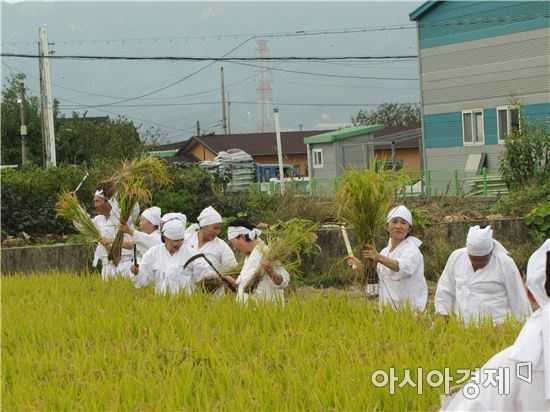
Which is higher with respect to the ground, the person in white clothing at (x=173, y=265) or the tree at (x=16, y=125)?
the tree at (x=16, y=125)

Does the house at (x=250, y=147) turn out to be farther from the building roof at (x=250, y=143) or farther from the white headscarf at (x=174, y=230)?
the white headscarf at (x=174, y=230)

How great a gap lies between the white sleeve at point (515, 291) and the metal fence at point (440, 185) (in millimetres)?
8514

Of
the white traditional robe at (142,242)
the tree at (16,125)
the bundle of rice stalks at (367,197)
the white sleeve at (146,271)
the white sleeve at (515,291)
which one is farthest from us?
the tree at (16,125)

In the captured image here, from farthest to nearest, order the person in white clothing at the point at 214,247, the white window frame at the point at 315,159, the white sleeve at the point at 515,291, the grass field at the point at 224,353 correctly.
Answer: the white window frame at the point at 315,159 < the person in white clothing at the point at 214,247 < the white sleeve at the point at 515,291 < the grass field at the point at 224,353

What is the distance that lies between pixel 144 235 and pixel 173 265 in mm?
1438

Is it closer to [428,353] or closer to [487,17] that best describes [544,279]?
[428,353]

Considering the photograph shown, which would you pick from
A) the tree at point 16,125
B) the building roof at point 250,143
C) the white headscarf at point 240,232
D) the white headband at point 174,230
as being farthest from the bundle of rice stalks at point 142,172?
the building roof at point 250,143

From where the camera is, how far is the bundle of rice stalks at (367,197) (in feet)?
25.3

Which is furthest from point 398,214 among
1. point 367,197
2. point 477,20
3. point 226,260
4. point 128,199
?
point 477,20

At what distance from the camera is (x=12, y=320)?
7.67 m

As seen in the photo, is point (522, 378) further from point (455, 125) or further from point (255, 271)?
point (455, 125)

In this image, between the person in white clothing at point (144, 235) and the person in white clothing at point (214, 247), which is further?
the person in white clothing at point (144, 235)

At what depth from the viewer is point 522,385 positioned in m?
3.53

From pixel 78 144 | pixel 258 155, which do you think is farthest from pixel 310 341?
pixel 258 155
